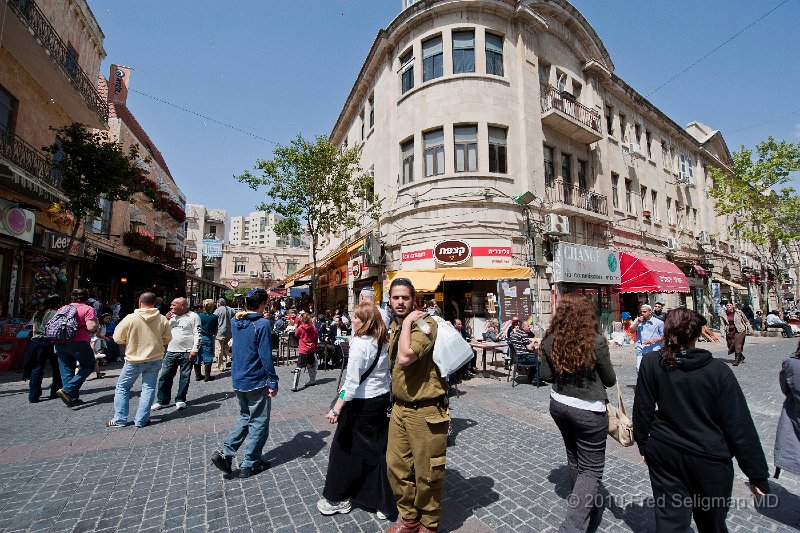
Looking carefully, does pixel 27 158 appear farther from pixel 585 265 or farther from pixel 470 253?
pixel 585 265

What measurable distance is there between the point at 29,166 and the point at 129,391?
10827 millimetres

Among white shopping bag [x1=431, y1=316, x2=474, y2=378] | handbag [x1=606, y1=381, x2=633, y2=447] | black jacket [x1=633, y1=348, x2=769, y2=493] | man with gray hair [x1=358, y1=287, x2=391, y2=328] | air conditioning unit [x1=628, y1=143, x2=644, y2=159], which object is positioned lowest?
handbag [x1=606, y1=381, x2=633, y2=447]

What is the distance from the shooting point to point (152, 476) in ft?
12.6

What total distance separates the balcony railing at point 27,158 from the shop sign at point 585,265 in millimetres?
17826

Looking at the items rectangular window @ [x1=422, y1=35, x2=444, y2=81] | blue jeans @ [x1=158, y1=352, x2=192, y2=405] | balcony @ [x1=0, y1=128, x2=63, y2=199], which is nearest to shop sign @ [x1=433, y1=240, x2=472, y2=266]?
rectangular window @ [x1=422, y1=35, x2=444, y2=81]

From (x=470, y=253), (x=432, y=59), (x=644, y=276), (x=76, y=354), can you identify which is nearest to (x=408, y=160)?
(x=432, y=59)

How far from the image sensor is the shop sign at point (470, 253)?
1316 cm

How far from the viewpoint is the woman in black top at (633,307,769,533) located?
6.99 feet

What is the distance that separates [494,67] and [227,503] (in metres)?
15.9

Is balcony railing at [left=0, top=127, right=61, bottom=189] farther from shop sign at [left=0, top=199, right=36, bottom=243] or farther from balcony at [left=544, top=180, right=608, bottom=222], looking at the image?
balcony at [left=544, top=180, right=608, bottom=222]

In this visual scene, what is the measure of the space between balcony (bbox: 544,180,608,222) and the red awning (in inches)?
106

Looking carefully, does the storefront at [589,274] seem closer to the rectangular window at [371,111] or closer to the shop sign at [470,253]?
the shop sign at [470,253]

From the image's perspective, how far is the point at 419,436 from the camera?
105 inches

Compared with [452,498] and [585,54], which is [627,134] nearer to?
[585,54]
